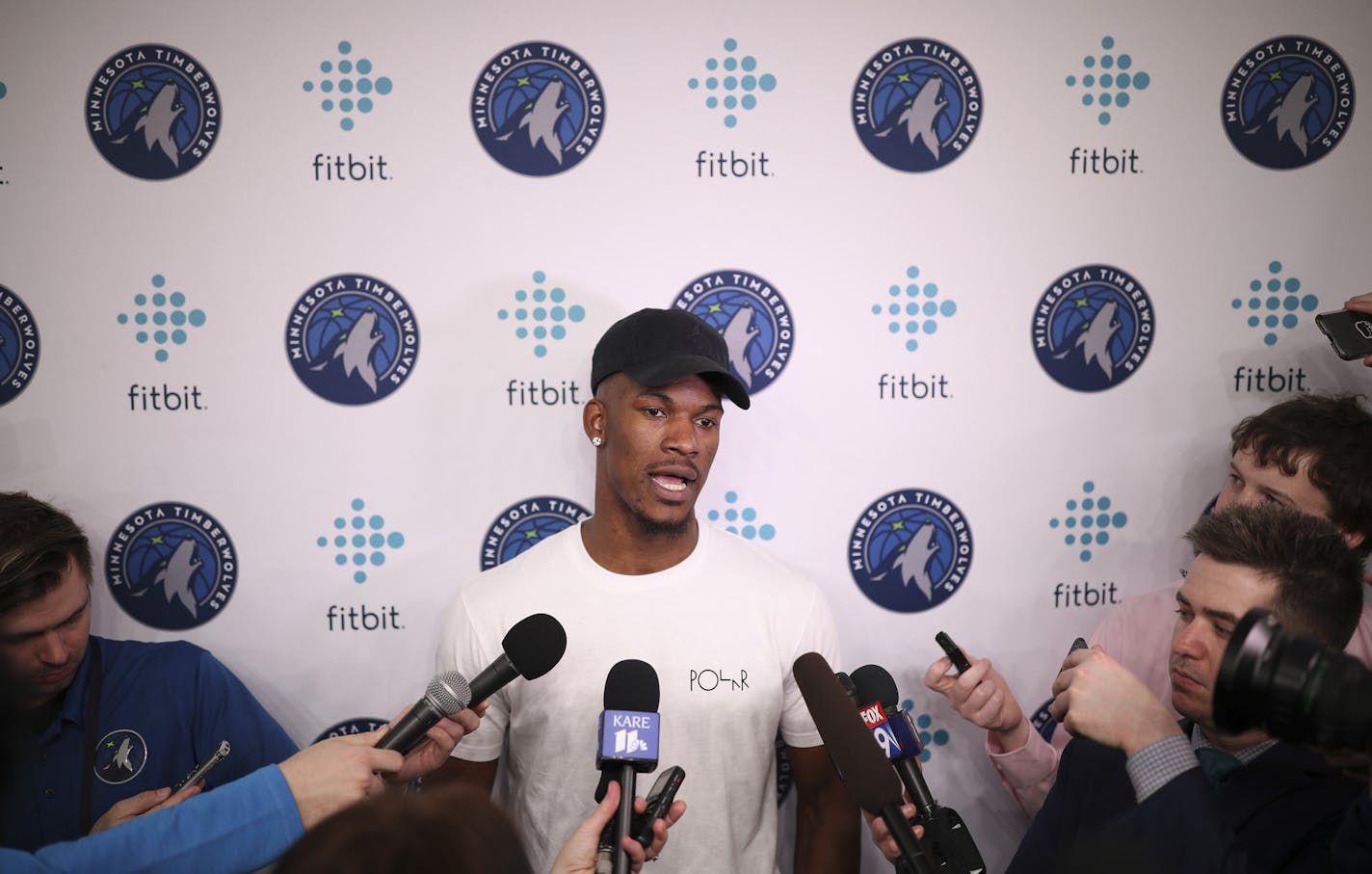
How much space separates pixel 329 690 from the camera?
229cm

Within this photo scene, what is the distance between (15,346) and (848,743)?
6.87ft

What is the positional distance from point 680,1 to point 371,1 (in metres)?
0.72

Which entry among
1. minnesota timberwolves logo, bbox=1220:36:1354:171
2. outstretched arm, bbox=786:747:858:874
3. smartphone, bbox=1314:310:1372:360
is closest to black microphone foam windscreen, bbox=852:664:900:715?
outstretched arm, bbox=786:747:858:874

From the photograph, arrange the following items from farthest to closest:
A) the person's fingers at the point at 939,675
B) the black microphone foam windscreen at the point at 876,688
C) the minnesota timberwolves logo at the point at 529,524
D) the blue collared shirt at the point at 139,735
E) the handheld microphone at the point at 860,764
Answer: the minnesota timberwolves logo at the point at 529,524 → the person's fingers at the point at 939,675 → the blue collared shirt at the point at 139,735 → the black microphone foam windscreen at the point at 876,688 → the handheld microphone at the point at 860,764

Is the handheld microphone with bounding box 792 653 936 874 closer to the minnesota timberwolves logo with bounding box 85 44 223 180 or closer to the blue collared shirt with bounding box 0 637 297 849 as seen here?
the blue collared shirt with bounding box 0 637 297 849

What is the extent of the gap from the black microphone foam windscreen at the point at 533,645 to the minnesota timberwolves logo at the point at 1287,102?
6.72ft

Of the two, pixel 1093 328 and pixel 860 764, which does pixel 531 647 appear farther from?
pixel 1093 328

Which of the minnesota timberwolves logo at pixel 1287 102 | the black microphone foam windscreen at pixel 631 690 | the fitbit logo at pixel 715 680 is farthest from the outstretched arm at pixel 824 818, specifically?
the minnesota timberwolves logo at pixel 1287 102

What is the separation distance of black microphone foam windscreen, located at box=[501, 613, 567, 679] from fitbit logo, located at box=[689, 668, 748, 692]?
1.40 feet

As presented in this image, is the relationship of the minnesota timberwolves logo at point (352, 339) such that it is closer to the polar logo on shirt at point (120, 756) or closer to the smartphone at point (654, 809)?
the polar logo on shirt at point (120, 756)

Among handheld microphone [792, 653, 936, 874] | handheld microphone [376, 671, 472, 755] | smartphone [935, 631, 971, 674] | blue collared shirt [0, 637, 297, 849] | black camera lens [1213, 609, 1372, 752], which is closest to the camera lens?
black camera lens [1213, 609, 1372, 752]

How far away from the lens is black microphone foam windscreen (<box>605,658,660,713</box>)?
146 centimetres

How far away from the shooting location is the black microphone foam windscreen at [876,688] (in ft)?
5.35

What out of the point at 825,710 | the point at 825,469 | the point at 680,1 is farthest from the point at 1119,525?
the point at 680,1
